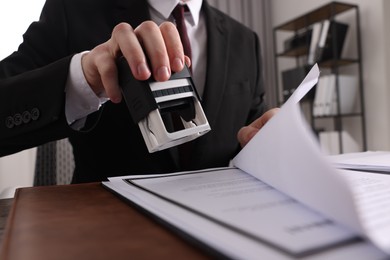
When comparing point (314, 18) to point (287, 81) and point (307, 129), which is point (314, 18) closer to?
point (287, 81)

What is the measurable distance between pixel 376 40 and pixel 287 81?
553 mm

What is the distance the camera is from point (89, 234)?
0.22m

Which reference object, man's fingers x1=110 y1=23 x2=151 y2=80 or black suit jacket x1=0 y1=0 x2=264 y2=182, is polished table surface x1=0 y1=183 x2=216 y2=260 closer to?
man's fingers x1=110 y1=23 x2=151 y2=80

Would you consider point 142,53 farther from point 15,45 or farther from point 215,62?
point 15,45

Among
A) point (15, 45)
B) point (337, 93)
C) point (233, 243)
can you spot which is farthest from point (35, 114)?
point (337, 93)

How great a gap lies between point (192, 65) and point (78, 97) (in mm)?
414

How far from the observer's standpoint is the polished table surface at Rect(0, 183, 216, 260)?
0.19 meters

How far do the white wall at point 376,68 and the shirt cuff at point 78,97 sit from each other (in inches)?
69.3

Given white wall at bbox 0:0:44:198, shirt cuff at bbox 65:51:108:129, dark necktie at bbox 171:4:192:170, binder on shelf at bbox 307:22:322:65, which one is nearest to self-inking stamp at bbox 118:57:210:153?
shirt cuff at bbox 65:51:108:129

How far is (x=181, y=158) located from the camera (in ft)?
2.49

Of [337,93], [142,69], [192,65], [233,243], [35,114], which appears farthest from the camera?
[337,93]

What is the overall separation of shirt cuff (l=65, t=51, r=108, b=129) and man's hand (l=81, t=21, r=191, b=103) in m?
0.06

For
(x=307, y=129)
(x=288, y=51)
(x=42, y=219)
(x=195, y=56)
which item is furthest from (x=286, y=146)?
(x=288, y=51)

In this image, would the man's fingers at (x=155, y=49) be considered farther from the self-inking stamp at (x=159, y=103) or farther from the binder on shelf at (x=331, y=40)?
the binder on shelf at (x=331, y=40)
